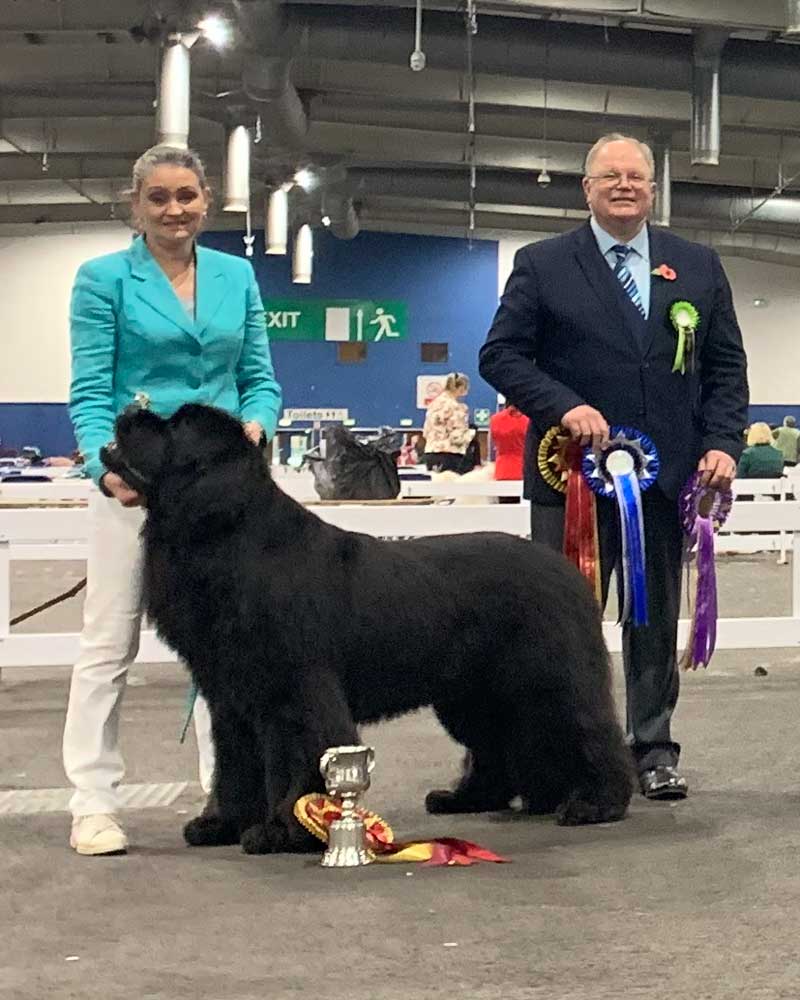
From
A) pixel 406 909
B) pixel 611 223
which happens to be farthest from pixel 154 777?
pixel 611 223

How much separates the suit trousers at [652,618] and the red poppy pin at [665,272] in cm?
56

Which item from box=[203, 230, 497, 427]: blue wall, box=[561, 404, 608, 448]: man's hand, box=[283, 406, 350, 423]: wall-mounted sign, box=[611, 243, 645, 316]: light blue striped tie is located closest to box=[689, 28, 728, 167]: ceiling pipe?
box=[611, 243, 645, 316]: light blue striped tie

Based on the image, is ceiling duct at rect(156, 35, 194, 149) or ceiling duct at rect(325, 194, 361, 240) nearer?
ceiling duct at rect(156, 35, 194, 149)

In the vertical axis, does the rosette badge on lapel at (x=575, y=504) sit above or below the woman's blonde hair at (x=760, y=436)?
below

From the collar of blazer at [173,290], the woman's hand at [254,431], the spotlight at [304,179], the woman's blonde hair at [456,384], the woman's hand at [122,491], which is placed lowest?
the woman's hand at [122,491]

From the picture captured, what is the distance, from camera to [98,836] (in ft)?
10.4

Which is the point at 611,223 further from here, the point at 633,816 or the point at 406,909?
the point at 406,909

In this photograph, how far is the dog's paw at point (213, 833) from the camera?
323cm

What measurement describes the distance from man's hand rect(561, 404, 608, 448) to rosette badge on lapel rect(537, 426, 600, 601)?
107 millimetres

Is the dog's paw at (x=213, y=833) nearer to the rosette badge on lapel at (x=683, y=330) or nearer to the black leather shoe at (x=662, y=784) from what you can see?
the black leather shoe at (x=662, y=784)

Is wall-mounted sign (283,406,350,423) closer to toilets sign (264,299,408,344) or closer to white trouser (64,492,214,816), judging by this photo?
toilets sign (264,299,408,344)

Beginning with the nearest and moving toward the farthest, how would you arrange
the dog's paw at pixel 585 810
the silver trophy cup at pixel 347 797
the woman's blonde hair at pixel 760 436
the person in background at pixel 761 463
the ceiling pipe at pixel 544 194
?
1. the silver trophy cup at pixel 347 797
2. the dog's paw at pixel 585 810
3. the person in background at pixel 761 463
4. the woman's blonde hair at pixel 760 436
5. the ceiling pipe at pixel 544 194

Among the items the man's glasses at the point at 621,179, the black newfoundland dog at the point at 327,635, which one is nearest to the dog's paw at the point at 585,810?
the black newfoundland dog at the point at 327,635

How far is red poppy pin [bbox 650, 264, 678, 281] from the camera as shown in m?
3.75
